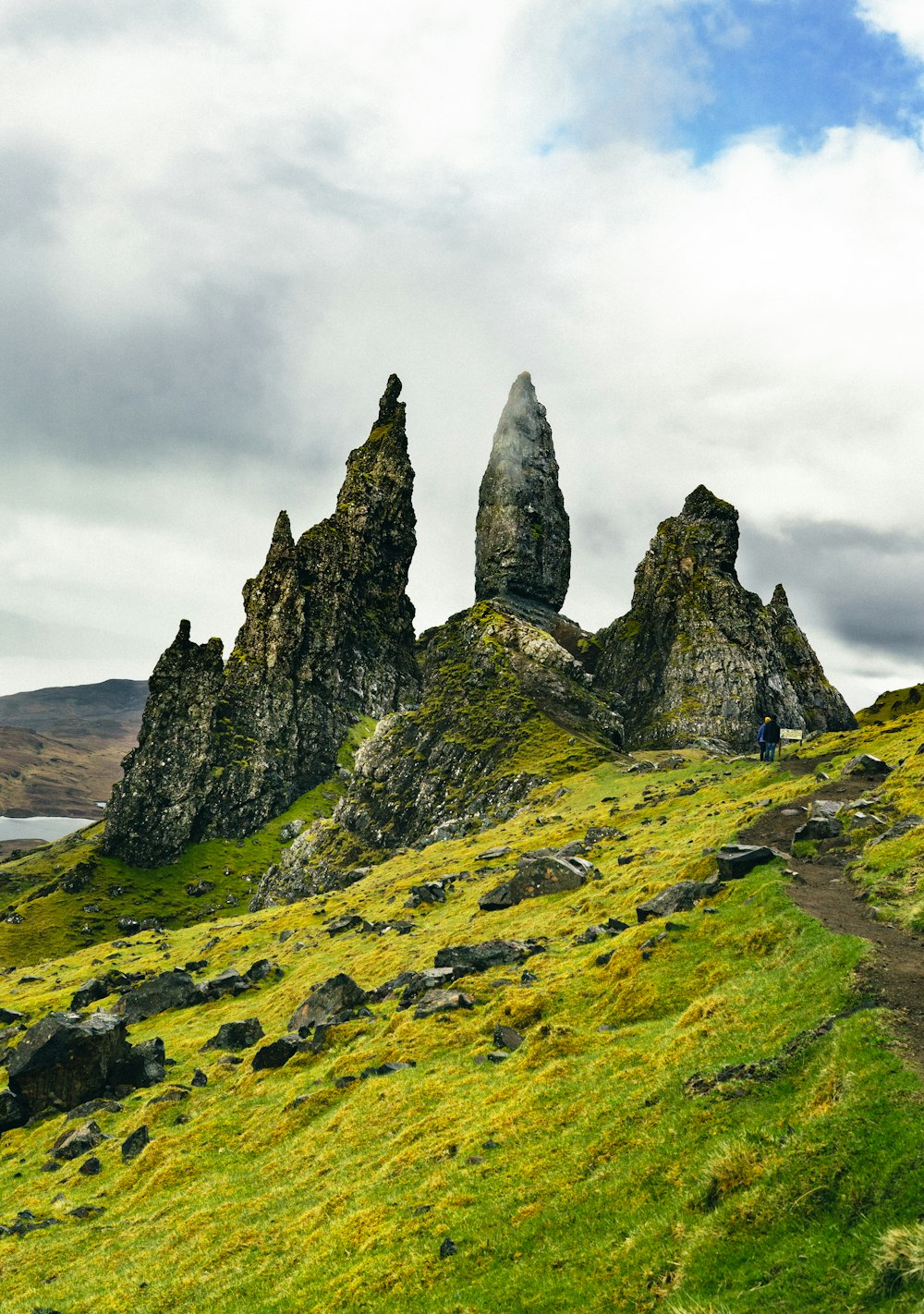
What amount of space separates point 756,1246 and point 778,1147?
7.03 feet

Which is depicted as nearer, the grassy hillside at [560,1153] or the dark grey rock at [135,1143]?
the grassy hillside at [560,1153]

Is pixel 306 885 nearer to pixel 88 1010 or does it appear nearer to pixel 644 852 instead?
pixel 88 1010

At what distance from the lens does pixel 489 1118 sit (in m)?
22.9

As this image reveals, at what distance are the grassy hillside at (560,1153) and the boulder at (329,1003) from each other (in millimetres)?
1788

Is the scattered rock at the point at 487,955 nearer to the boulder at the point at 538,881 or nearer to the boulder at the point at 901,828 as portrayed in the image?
the boulder at the point at 538,881

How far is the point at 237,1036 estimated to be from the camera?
46.6 m

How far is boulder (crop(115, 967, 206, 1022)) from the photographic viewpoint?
6056 cm

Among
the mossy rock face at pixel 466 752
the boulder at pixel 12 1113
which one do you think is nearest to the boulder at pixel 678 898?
the boulder at pixel 12 1113

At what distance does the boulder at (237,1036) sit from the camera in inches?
1823

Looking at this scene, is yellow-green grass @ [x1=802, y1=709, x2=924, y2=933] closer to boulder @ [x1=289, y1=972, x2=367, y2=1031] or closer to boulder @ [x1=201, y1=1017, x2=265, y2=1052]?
boulder @ [x1=289, y1=972, x2=367, y2=1031]

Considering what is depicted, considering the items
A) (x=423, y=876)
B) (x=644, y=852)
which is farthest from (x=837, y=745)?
(x=423, y=876)

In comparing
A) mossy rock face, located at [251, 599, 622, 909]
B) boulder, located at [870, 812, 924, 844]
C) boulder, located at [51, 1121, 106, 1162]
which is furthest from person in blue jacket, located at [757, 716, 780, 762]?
boulder, located at [51, 1121, 106, 1162]

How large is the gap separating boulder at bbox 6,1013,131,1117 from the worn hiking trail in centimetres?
4013

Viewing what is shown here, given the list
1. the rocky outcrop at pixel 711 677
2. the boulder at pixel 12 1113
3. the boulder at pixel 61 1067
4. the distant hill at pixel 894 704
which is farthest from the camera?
the rocky outcrop at pixel 711 677
